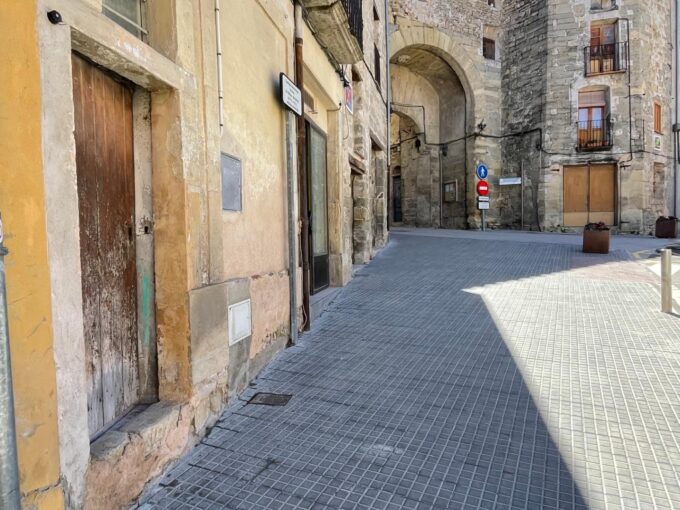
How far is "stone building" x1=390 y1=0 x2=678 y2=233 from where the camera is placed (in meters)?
17.6

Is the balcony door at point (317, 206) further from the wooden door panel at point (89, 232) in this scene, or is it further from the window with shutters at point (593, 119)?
the window with shutters at point (593, 119)

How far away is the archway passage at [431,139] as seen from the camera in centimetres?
1917

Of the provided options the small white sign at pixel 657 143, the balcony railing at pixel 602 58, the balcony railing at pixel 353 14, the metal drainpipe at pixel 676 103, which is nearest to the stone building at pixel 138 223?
the balcony railing at pixel 353 14

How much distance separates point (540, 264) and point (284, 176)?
5.77m

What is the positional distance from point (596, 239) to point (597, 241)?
0.05 meters

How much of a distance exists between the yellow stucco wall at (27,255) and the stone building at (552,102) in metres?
16.5

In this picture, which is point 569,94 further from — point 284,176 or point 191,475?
point 191,475

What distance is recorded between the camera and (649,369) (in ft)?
11.7

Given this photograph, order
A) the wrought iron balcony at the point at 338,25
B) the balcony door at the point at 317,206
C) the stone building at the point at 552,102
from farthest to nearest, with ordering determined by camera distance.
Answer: the stone building at the point at 552,102 < the balcony door at the point at 317,206 < the wrought iron balcony at the point at 338,25

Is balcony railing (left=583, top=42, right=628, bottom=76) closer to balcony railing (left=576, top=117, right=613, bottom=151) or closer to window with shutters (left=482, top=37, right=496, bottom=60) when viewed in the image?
balcony railing (left=576, top=117, right=613, bottom=151)

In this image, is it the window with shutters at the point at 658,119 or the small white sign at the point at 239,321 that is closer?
the small white sign at the point at 239,321

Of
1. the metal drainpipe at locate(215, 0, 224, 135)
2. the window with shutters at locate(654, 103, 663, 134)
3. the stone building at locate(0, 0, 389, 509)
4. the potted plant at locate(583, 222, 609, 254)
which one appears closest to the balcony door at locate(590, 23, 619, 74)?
the window with shutters at locate(654, 103, 663, 134)

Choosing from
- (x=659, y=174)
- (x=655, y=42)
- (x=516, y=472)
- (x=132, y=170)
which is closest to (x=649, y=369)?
(x=516, y=472)

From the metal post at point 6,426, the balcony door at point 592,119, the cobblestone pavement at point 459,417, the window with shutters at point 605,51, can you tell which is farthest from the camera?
the balcony door at point 592,119
